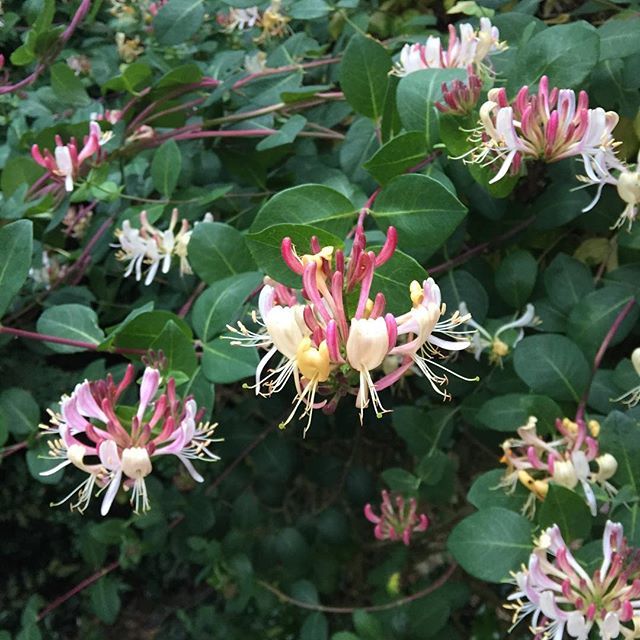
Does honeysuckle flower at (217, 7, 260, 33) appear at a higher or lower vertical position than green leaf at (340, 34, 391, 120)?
lower

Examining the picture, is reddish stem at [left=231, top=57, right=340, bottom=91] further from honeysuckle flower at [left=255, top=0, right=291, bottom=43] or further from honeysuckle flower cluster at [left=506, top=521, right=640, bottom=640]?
honeysuckle flower cluster at [left=506, top=521, right=640, bottom=640]

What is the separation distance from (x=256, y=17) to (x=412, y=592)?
3.37 ft

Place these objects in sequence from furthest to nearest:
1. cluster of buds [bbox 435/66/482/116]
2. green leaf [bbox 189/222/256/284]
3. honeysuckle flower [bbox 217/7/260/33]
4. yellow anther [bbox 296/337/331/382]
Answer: honeysuckle flower [bbox 217/7/260/33] → green leaf [bbox 189/222/256/284] → cluster of buds [bbox 435/66/482/116] → yellow anther [bbox 296/337/331/382]

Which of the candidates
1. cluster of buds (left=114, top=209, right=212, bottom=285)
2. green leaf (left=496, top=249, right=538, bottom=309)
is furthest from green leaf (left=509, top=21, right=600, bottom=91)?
cluster of buds (left=114, top=209, right=212, bottom=285)

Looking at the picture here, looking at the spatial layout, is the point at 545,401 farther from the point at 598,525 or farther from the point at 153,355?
the point at 153,355

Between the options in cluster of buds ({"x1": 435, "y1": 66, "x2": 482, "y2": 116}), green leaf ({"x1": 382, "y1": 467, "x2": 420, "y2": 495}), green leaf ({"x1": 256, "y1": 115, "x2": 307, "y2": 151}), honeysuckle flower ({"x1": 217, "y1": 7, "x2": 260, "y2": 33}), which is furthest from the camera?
honeysuckle flower ({"x1": 217, "y1": 7, "x2": 260, "y2": 33})

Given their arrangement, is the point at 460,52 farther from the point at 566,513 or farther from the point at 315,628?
the point at 315,628

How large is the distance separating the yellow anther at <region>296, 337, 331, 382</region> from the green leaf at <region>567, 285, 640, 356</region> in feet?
1.52

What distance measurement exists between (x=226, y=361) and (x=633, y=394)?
0.41m

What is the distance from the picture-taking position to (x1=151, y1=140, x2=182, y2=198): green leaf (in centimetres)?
99

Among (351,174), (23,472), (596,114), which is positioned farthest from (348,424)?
(596,114)

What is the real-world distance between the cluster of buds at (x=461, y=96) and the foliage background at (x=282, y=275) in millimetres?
19

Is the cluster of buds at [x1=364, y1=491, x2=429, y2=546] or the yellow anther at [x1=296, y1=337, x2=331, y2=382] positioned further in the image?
the cluster of buds at [x1=364, y1=491, x2=429, y2=546]

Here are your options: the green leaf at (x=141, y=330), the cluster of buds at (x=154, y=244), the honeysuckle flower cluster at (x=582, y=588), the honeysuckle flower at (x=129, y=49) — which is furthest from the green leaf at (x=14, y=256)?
the honeysuckle flower at (x=129, y=49)
